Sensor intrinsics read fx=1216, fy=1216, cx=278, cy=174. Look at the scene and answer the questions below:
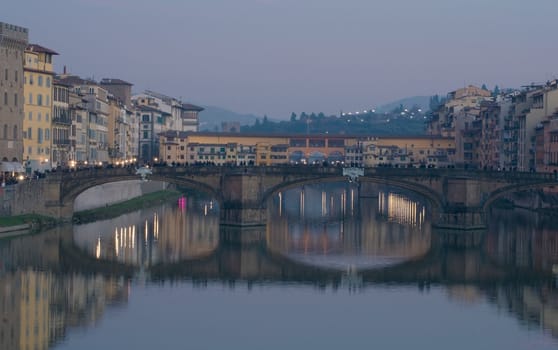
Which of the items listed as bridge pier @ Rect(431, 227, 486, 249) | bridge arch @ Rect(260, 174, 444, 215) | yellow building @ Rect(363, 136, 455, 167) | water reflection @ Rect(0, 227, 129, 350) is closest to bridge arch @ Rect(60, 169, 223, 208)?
bridge arch @ Rect(260, 174, 444, 215)

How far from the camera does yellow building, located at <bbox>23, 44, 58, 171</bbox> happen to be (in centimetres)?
10025

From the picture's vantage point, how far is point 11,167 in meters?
94.8

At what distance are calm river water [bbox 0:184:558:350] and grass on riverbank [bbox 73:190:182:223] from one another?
6.43 ft

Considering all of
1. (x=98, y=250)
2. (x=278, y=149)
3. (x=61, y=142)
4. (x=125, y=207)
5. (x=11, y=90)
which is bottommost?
(x=98, y=250)

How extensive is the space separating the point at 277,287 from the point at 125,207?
47284 mm

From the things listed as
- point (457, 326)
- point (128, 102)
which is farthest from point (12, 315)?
point (128, 102)

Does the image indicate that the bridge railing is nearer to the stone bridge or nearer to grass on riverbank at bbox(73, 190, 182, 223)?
the stone bridge

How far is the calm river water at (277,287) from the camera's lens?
51969 mm

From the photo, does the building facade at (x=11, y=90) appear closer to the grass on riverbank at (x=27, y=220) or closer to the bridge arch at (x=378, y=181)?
the grass on riverbank at (x=27, y=220)

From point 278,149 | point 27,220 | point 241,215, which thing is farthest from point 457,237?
point 278,149

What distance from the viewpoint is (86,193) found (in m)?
100

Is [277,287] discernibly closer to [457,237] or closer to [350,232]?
[457,237]

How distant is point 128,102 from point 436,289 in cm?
10649

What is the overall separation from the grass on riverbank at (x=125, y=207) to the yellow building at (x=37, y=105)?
22.9 ft
